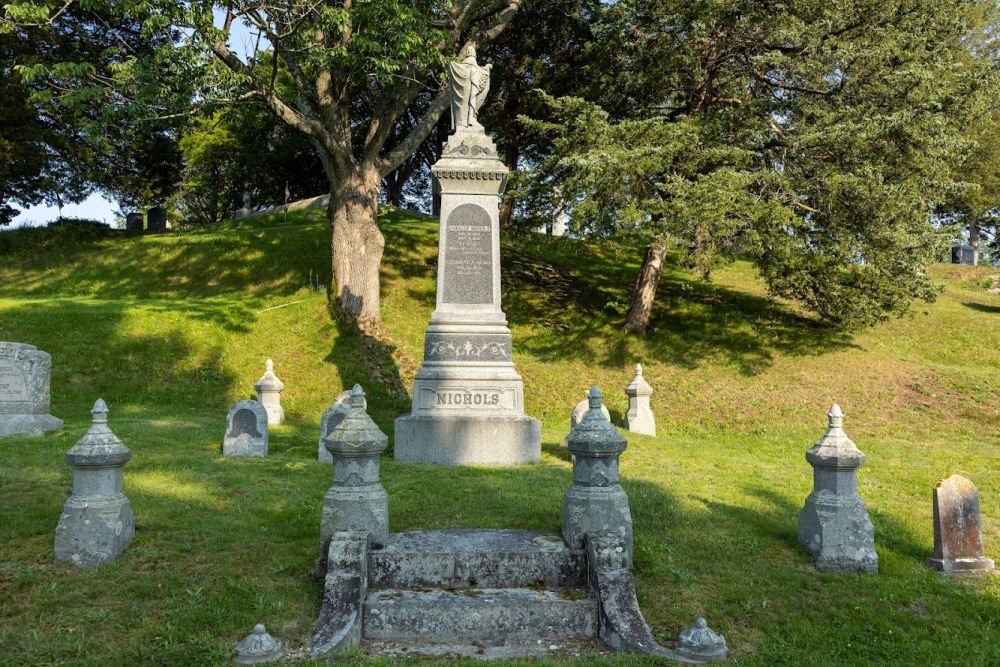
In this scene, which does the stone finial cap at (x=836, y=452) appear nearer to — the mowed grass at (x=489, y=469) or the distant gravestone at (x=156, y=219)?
the mowed grass at (x=489, y=469)

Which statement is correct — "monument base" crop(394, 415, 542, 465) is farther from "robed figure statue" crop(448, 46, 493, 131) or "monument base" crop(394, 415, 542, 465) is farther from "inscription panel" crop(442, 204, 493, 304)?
"robed figure statue" crop(448, 46, 493, 131)

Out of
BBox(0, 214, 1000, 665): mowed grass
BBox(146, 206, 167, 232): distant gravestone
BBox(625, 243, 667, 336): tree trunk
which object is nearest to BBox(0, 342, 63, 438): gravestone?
BBox(0, 214, 1000, 665): mowed grass

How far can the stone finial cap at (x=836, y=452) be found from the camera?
6.96m

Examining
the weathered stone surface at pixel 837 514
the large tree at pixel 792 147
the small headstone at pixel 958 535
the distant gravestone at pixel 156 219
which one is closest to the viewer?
the weathered stone surface at pixel 837 514

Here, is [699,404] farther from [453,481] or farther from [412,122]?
[412,122]

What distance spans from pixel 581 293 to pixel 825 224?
8.97 metres

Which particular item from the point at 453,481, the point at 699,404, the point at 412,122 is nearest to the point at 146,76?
the point at 453,481

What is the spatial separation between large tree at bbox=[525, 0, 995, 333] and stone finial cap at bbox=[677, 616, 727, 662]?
12668 mm

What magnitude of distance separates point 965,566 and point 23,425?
44.3 feet

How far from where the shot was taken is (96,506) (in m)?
6.57

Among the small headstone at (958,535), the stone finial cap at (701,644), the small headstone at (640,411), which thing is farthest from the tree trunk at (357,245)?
the stone finial cap at (701,644)

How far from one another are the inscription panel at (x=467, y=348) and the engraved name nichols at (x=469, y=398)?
1.97 feet

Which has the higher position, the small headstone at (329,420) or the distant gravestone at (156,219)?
the distant gravestone at (156,219)

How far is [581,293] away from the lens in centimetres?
2530
